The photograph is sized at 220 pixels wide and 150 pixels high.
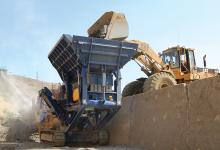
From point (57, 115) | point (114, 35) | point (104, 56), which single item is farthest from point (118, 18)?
point (57, 115)

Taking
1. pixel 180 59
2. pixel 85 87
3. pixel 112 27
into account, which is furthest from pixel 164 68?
pixel 85 87

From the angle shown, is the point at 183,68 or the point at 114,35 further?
the point at 183,68

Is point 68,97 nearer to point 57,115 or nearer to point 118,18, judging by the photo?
point 57,115

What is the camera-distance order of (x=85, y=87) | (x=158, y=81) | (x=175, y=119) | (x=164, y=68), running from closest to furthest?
(x=175, y=119) → (x=85, y=87) → (x=158, y=81) → (x=164, y=68)

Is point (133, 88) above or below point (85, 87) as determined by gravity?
above

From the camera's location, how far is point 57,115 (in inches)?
597

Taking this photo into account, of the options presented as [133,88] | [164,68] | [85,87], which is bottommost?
[85,87]

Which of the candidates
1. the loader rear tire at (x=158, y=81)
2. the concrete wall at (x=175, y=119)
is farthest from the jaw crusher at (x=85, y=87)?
the loader rear tire at (x=158, y=81)

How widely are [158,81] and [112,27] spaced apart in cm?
336

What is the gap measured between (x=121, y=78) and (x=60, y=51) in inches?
106

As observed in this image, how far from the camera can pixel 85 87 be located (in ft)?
43.8

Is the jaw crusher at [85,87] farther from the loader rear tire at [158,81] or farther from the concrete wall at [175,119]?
the loader rear tire at [158,81]

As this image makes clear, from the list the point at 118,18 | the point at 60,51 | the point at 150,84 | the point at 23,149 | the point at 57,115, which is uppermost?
the point at 118,18

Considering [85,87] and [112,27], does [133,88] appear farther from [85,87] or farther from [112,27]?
[85,87]
